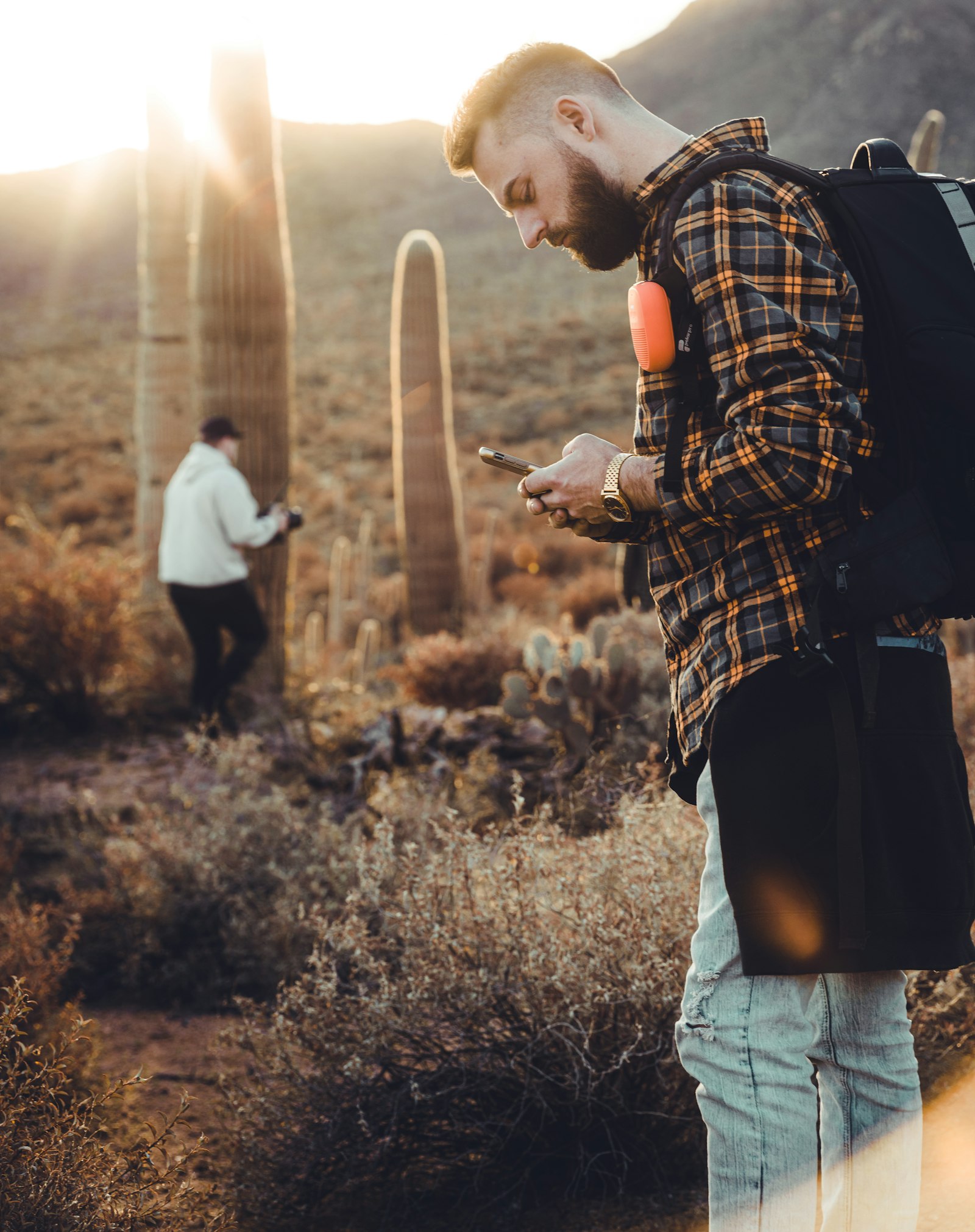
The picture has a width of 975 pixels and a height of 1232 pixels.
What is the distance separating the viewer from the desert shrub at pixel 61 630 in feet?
23.1

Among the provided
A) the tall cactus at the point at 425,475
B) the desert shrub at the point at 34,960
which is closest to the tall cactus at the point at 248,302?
the tall cactus at the point at 425,475

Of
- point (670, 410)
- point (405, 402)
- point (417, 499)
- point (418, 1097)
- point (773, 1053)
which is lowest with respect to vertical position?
point (418, 1097)

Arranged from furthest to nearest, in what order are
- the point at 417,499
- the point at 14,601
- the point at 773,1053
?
1. the point at 417,499
2. the point at 14,601
3. the point at 773,1053

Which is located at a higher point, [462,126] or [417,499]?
[417,499]

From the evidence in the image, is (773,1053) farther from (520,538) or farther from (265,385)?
(520,538)

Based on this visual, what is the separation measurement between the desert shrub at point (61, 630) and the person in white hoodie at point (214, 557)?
3.02 feet

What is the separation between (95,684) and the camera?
732 cm

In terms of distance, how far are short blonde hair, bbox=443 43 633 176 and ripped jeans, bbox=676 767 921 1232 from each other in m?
1.12

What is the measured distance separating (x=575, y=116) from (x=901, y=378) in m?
0.68

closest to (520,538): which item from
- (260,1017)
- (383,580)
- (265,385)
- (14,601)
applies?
(383,580)

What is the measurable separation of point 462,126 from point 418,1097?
6.46ft

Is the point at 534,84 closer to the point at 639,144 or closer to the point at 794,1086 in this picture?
the point at 639,144

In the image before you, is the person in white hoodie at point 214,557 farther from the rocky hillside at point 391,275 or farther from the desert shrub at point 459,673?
the rocky hillside at point 391,275

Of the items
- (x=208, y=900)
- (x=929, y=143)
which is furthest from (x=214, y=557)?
(x=929, y=143)
